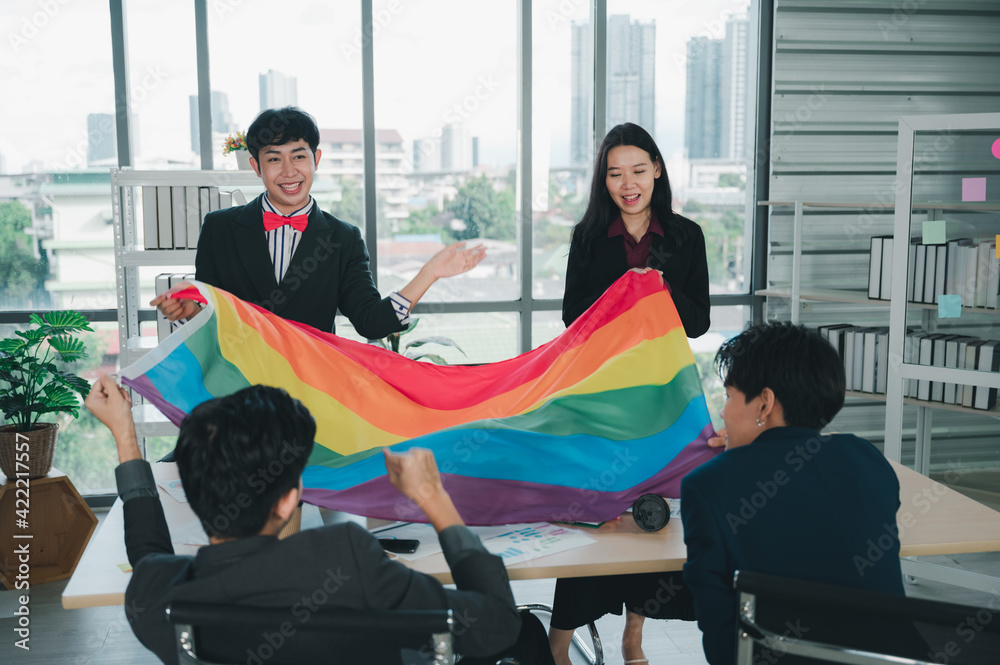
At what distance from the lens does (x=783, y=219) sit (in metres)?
4.43

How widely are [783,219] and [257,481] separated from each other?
3.80m

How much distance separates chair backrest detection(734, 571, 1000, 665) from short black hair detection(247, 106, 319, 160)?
5.96 feet

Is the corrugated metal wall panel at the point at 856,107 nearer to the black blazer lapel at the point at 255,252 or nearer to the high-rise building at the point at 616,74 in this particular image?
the high-rise building at the point at 616,74

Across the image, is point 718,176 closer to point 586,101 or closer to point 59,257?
point 586,101

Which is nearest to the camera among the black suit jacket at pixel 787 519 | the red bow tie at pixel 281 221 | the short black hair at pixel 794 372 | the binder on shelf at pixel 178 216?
the black suit jacket at pixel 787 519

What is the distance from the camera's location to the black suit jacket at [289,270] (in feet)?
8.36

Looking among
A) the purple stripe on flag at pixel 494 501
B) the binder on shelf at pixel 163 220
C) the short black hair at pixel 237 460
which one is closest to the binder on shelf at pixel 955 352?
the purple stripe on flag at pixel 494 501

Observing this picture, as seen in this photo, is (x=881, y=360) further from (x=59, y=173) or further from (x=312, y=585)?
(x=59, y=173)

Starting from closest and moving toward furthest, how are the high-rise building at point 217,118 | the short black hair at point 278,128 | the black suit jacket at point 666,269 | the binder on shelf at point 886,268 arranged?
the short black hair at point 278,128 → the black suit jacket at point 666,269 → the binder on shelf at point 886,268 → the high-rise building at point 217,118

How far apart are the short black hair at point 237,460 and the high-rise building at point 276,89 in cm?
317

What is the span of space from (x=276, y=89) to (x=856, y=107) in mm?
3025

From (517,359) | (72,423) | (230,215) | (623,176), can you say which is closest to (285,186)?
(230,215)

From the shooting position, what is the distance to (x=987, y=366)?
348 centimetres

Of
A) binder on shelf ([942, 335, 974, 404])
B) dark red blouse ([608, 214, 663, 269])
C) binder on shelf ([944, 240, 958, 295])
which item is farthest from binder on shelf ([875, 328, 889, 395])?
dark red blouse ([608, 214, 663, 269])
